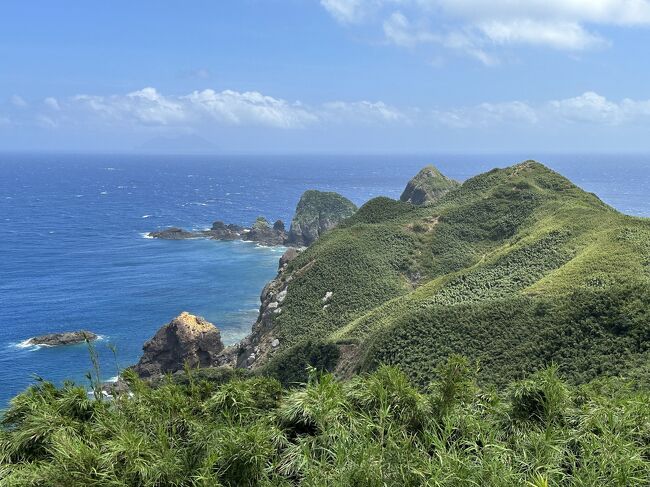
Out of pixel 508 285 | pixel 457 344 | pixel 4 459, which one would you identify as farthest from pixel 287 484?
pixel 508 285

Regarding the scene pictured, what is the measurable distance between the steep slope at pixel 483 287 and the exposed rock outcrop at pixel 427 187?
1988 centimetres

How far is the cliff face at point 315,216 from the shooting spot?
135375 mm

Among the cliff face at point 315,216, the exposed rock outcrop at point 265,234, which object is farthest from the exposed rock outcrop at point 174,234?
the cliff face at point 315,216

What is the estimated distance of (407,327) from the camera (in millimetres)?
45875

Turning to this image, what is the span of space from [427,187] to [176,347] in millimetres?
80692

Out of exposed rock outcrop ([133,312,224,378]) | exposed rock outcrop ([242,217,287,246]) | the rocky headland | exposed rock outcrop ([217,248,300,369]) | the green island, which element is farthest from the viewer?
the rocky headland

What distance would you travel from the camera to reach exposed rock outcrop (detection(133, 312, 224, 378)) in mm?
62906

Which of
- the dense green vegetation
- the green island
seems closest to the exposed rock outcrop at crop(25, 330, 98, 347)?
the green island

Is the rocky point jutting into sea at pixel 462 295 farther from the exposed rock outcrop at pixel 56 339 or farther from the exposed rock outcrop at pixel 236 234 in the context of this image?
the exposed rock outcrop at pixel 236 234

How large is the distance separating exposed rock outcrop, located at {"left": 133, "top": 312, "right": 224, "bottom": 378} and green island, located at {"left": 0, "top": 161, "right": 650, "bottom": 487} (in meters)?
4.91

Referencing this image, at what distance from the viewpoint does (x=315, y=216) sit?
139m

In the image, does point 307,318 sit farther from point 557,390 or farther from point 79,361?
point 557,390

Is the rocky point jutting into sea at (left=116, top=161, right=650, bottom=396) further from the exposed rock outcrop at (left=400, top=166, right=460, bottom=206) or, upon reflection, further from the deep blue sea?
the exposed rock outcrop at (left=400, top=166, right=460, bottom=206)

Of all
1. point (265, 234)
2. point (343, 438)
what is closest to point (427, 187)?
point (265, 234)
